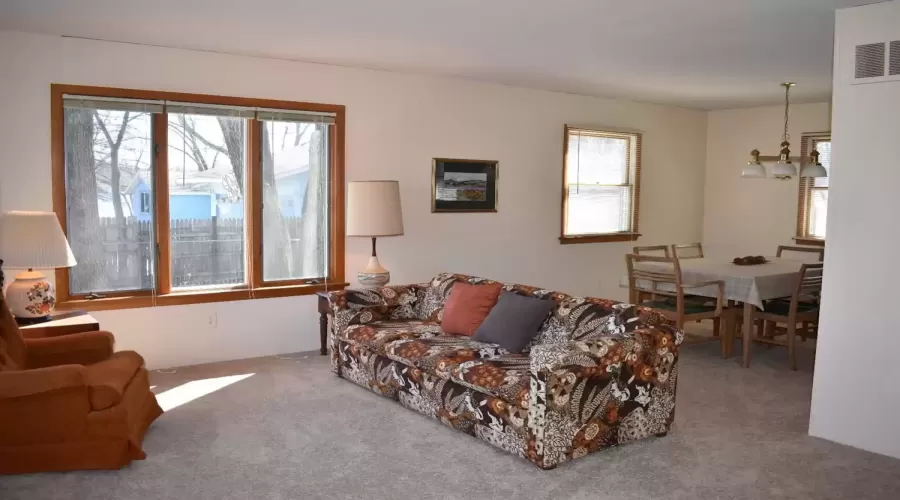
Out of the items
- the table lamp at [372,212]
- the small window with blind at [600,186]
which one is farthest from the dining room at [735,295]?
the table lamp at [372,212]

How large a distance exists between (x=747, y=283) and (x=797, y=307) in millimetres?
552

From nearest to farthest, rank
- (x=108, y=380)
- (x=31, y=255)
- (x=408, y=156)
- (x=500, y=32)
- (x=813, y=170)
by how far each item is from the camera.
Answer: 1. (x=108, y=380)
2. (x=31, y=255)
3. (x=500, y=32)
4. (x=813, y=170)
5. (x=408, y=156)

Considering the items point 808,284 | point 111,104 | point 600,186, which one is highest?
point 111,104

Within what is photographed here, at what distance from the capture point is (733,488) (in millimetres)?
3229

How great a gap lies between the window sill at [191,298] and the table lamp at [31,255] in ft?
1.87

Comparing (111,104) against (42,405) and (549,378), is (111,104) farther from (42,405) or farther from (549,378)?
(549,378)

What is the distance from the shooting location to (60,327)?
4.09 m

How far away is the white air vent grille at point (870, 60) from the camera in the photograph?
3.58 m

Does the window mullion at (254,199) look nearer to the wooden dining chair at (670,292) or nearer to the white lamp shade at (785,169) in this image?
the wooden dining chair at (670,292)

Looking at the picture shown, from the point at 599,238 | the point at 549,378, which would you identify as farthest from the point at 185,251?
the point at 599,238

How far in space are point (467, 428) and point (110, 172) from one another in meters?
3.06

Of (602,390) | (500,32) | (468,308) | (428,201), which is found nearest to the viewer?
(602,390)

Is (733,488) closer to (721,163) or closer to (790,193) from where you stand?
(790,193)

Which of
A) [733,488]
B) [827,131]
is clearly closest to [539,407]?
[733,488]
